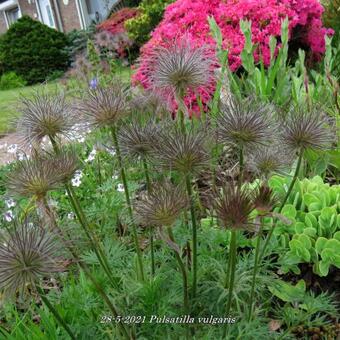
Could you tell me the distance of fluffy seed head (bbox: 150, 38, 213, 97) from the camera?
4.30 ft

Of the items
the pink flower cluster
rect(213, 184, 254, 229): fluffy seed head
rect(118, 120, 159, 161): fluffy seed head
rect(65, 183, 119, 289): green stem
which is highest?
rect(118, 120, 159, 161): fluffy seed head

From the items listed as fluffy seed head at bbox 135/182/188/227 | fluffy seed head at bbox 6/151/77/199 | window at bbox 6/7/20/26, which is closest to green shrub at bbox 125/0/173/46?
fluffy seed head at bbox 6/151/77/199

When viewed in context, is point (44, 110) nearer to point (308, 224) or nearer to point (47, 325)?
point (47, 325)

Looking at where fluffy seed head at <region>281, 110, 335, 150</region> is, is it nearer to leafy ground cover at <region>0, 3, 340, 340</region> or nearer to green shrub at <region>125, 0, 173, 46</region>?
leafy ground cover at <region>0, 3, 340, 340</region>

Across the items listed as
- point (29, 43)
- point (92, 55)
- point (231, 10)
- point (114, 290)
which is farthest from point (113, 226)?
point (29, 43)

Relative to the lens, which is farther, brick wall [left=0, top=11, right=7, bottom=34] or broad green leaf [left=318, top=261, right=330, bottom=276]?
brick wall [left=0, top=11, right=7, bottom=34]

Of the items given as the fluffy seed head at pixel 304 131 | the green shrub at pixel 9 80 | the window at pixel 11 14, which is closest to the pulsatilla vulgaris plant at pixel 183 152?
the fluffy seed head at pixel 304 131

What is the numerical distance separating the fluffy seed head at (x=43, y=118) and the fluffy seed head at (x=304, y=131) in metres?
0.62

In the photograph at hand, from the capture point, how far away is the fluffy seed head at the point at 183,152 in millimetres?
1159

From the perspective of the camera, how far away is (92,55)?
15.3 ft

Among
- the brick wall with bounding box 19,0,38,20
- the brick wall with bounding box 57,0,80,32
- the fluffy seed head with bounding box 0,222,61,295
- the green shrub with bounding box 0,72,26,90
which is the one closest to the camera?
the fluffy seed head with bounding box 0,222,61,295

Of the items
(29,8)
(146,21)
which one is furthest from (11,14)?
(146,21)

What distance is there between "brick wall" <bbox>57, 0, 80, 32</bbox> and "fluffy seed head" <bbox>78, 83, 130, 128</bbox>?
22.6 metres

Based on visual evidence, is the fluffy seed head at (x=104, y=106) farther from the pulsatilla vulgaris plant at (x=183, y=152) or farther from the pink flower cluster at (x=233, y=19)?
the pink flower cluster at (x=233, y=19)
